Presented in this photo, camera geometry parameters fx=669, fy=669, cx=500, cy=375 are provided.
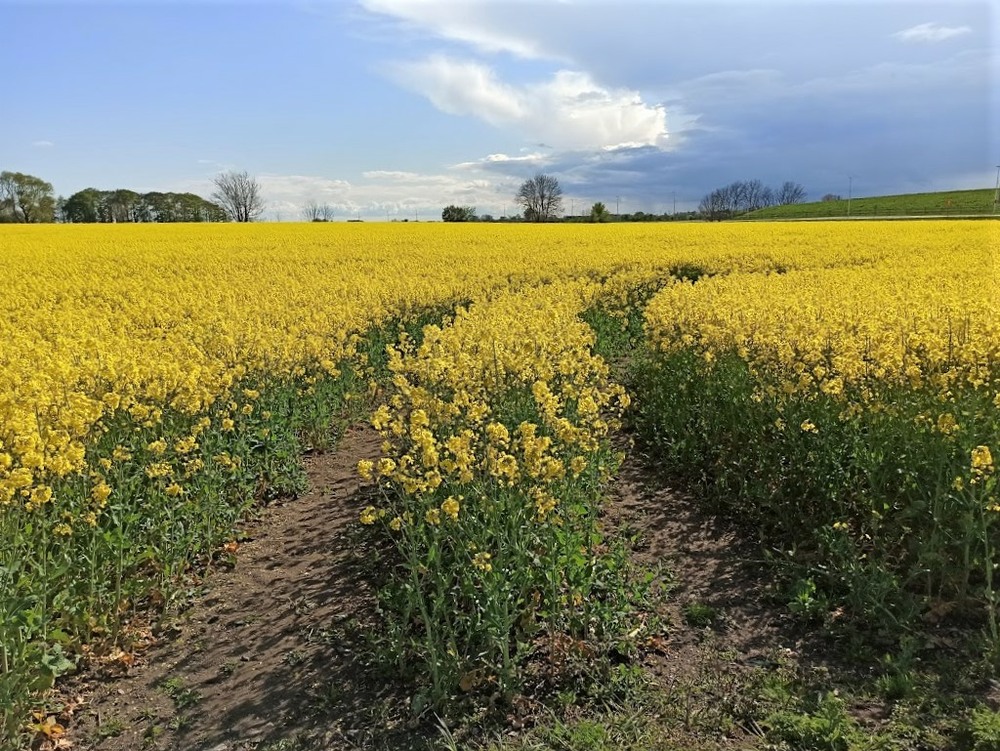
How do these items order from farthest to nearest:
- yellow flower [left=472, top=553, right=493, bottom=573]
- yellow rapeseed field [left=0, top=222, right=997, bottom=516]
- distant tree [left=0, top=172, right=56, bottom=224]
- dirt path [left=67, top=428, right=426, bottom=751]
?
distant tree [left=0, top=172, right=56, bottom=224] → yellow rapeseed field [left=0, top=222, right=997, bottom=516] → dirt path [left=67, top=428, right=426, bottom=751] → yellow flower [left=472, top=553, right=493, bottom=573]

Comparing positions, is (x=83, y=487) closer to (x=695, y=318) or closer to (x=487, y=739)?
(x=487, y=739)

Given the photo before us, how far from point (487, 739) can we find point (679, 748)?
1.01 m

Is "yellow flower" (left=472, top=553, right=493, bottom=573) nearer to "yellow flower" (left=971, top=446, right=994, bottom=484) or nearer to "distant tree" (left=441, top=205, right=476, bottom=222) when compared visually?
"yellow flower" (left=971, top=446, right=994, bottom=484)

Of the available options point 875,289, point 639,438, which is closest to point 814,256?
point 875,289

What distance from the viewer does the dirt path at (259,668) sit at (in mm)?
3885

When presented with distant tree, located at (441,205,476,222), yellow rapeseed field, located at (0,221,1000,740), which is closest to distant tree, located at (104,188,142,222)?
distant tree, located at (441,205,476,222)

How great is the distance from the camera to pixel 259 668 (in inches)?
174

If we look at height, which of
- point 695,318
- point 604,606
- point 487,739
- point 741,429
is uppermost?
point 695,318

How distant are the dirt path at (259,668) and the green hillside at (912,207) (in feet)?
235

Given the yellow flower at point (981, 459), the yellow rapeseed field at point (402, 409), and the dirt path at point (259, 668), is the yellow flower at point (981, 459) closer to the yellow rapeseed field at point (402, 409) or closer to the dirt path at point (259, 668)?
the yellow rapeseed field at point (402, 409)

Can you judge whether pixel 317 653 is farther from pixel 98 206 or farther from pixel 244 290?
pixel 98 206

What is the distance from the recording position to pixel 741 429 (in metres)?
6.66

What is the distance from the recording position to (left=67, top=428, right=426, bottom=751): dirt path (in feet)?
12.7

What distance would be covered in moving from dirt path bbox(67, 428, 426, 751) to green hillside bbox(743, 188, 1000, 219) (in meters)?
71.7
